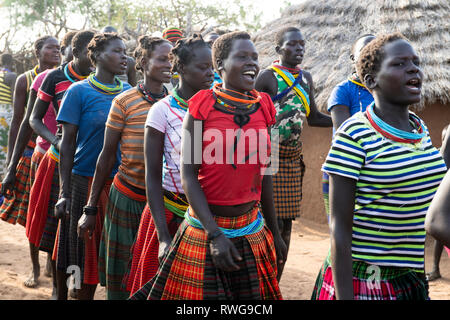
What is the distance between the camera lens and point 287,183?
15.5 ft

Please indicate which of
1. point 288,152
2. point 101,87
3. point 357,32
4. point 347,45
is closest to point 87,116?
point 101,87

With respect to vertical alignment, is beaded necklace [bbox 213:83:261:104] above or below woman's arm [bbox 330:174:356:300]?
above

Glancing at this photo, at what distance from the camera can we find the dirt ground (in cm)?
503

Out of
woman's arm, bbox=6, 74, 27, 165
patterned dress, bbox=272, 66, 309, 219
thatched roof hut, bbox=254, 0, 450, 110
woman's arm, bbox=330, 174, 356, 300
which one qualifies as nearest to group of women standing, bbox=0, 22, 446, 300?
woman's arm, bbox=330, 174, 356, 300

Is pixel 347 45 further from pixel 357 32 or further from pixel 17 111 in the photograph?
pixel 17 111

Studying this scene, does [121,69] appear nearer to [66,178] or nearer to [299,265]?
[66,178]

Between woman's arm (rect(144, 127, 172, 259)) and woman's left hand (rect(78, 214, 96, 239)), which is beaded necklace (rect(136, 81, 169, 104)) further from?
woman's left hand (rect(78, 214, 96, 239))

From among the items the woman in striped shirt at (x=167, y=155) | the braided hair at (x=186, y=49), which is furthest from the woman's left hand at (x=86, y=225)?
the braided hair at (x=186, y=49)

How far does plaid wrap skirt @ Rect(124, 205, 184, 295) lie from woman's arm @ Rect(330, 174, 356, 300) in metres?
1.17

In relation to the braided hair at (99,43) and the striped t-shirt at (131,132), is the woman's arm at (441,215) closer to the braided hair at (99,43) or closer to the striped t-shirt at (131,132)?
the striped t-shirt at (131,132)

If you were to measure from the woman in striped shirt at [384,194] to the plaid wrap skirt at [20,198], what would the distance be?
11.7 ft

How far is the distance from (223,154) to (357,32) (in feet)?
21.3

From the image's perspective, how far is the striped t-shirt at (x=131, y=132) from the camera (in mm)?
3371
